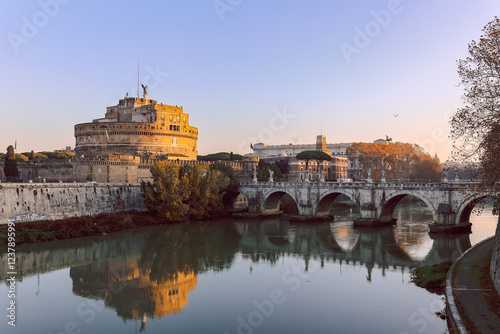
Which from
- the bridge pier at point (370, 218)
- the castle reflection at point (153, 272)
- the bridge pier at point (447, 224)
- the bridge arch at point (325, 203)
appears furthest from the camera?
the bridge arch at point (325, 203)

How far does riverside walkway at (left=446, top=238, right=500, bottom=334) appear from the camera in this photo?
426 inches

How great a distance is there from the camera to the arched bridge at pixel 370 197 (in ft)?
104

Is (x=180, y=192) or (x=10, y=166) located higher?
(x=10, y=166)

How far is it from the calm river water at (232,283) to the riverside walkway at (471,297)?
4.31ft

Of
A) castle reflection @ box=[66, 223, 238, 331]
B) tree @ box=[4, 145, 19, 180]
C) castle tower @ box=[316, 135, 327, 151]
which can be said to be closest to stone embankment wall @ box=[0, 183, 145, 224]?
castle reflection @ box=[66, 223, 238, 331]

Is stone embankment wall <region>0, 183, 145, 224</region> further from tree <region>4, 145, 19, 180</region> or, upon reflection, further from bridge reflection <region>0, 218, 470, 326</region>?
tree <region>4, 145, 19, 180</region>

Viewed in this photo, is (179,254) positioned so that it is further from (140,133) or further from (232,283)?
(140,133)

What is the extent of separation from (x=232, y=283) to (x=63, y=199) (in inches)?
852

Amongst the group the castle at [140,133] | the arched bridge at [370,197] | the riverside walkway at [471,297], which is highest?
the castle at [140,133]

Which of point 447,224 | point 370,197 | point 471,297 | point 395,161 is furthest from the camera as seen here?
point 395,161

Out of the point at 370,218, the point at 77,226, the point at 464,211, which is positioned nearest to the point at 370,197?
the point at 370,218

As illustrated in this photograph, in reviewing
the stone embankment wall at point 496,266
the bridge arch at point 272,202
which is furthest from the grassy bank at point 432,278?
the bridge arch at point 272,202

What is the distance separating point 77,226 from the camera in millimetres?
33000

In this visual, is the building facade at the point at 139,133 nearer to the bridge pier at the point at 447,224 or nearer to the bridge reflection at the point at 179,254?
the bridge reflection at the point at 179,254
